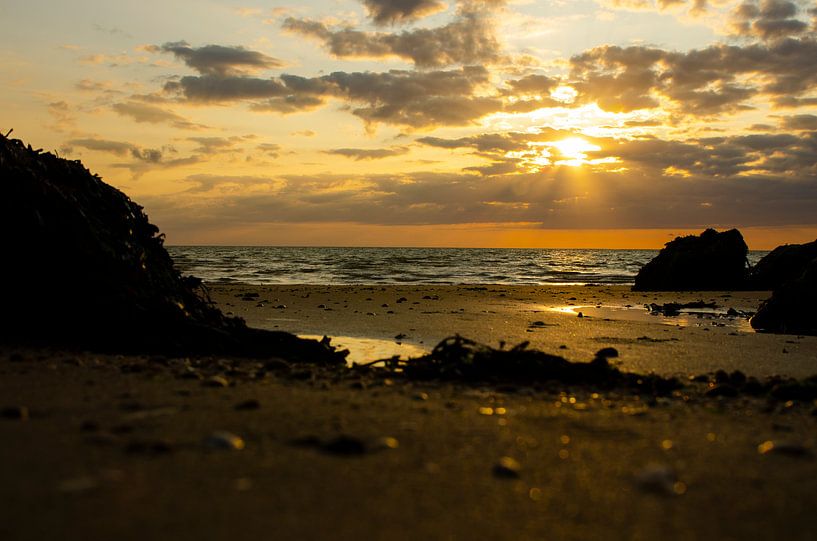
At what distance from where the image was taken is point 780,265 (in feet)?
84.1

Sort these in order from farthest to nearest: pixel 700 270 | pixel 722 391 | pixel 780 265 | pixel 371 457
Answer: pixel 700 270
pixel 780 265
pixel 722 391
pixel 371 457

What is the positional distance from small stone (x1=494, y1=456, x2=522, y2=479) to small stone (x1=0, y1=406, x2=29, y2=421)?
253 centimetres

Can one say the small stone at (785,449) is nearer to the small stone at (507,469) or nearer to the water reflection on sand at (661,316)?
the small stone at (507,469)

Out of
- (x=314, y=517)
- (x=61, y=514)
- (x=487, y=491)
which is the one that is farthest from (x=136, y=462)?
(x=487, y=491)

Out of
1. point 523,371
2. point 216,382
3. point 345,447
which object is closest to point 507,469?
point 345,447

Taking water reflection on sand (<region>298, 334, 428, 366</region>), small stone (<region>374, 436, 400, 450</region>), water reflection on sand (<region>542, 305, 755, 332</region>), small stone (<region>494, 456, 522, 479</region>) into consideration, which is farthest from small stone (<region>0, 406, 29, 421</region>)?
water reflection on sand (<region>542, 305, 755, 332</region>)

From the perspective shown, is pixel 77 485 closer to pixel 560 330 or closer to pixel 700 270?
pixel 560 330

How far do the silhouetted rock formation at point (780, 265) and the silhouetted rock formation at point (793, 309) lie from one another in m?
14.4

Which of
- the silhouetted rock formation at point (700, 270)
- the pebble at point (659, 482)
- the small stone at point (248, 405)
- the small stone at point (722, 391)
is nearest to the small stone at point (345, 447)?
the small stone at point (248, 405)

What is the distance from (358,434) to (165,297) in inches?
174

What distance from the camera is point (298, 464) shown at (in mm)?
3059

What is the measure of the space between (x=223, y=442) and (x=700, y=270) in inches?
1047

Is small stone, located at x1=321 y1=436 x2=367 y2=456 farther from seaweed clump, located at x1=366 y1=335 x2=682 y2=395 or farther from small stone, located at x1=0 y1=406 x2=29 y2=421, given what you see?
seaweed clump, located at x1=366 y1=335 x2=682 y2=395

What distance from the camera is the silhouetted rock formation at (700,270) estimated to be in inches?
1041
